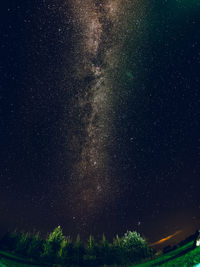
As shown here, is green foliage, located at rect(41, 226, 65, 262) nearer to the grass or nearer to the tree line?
the tree line

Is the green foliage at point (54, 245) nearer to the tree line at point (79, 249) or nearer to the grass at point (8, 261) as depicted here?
the tree line at point (79, 249)

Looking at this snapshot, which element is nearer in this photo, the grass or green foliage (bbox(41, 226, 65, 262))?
the grass

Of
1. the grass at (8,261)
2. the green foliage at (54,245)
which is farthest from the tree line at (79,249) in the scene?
the grass at (8,261)

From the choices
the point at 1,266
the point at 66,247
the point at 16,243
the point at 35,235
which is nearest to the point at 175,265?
the point at 1,266

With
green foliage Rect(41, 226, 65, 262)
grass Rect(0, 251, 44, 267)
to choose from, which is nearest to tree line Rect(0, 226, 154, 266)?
green foliage Rect(41, 226, 65, 262)

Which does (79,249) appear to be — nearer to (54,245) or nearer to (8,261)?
(54,245)

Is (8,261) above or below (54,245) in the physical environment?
below

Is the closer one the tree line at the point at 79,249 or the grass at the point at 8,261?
the grass at the point at 8,261

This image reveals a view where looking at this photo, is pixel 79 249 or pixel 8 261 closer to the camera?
pixel 8 261

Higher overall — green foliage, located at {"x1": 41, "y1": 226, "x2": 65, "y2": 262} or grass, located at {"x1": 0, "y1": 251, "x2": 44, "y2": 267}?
green foliage, located at {"x1": 41, "y1": 226, "x2": 65, "y2": 262}

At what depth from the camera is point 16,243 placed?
8008 mm

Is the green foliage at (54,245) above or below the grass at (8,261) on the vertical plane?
above

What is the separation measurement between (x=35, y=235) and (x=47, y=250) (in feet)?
3.86

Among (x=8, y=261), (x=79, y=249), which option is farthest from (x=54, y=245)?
(x=8, y=261)
